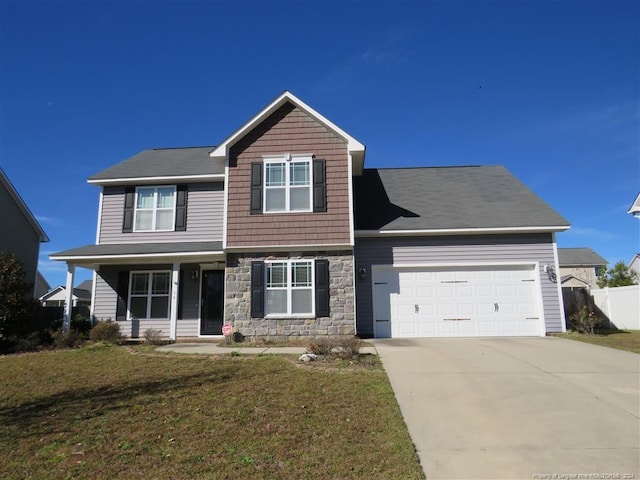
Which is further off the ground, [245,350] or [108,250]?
[108,250]

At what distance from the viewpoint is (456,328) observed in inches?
518

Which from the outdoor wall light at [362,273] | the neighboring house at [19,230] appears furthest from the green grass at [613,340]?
the neighboring house at [19,230]

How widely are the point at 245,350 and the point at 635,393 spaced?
7912 millimetres

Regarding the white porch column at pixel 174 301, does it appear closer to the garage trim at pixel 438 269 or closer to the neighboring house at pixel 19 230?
the garage trim at pixel 438 269

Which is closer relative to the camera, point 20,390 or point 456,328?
point 20,390

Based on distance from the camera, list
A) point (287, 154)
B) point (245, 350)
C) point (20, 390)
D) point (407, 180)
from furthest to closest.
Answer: point (407, 180), point (287, 154), point (245, 350), point (20, 390)

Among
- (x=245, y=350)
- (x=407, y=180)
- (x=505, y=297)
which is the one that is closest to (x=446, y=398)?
(x=245, y=350)

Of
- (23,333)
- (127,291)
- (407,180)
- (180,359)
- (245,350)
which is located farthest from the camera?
(407,180)

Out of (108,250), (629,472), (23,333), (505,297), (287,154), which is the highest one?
(287,154)

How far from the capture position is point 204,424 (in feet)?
16.8

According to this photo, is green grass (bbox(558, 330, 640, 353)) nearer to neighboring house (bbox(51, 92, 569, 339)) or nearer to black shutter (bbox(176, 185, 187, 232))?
neighboring house (bbox(51, 92, 569, 339))

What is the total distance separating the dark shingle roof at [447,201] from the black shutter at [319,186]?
159 centimetres

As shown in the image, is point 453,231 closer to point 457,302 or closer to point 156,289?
point 457,302

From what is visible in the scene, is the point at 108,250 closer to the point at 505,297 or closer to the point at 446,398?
the point at 446,398
